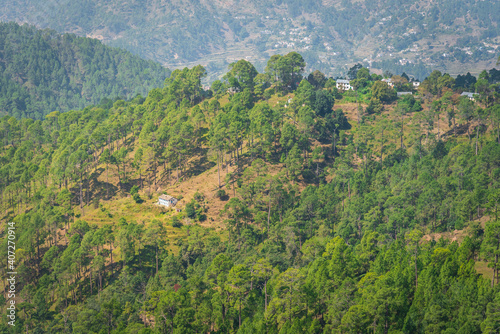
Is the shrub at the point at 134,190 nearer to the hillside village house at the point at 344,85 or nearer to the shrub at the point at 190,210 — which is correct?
the shrub at the point at 190,210

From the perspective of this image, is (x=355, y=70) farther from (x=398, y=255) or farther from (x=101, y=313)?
(x=101, y=313)

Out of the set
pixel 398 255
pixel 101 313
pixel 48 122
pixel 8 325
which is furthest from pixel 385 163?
pixel 48 122

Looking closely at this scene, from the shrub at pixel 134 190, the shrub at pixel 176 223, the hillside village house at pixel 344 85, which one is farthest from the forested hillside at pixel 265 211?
the hillside village house at pixel 344 85

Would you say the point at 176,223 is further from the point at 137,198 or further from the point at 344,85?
the point at 344,85

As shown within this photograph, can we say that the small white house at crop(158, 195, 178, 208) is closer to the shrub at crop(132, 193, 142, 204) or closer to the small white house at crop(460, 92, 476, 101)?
the shrub at crop(132, 193, 142, 204)

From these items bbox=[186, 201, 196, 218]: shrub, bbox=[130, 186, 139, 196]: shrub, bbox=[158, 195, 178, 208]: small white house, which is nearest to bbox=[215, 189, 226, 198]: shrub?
bbox=[186, 201, 196, 218]: shrub

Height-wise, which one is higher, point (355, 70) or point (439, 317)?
point (355, 70)
